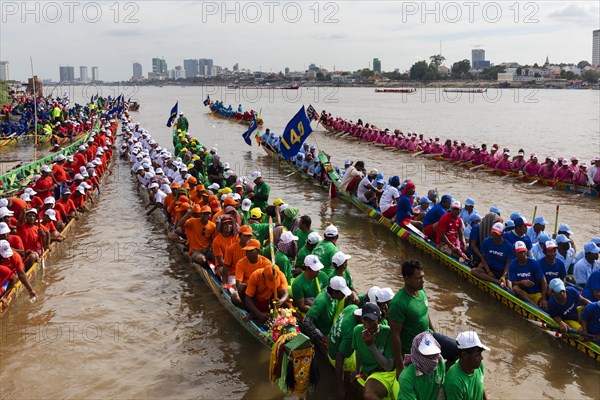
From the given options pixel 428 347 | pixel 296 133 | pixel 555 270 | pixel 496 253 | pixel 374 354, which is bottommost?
pixel 374 354

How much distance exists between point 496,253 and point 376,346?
4.38 m

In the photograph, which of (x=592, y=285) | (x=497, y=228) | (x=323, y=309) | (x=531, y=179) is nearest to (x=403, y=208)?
(x=497, y=228)

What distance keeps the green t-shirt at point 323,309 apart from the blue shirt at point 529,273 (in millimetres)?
3607

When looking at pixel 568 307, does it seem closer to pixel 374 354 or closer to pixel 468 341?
pixel 374 354

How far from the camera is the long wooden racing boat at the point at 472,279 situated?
25.0 ft

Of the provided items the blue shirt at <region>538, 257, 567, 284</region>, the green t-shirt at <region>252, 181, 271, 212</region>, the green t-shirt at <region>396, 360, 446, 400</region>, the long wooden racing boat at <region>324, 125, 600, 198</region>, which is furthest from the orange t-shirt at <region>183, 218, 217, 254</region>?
the long wooden racing boat at <region>324, 125, 600, 198</region>

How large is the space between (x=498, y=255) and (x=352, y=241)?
5.01 m

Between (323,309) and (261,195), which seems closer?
(323,309)

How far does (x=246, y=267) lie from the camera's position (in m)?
7.68

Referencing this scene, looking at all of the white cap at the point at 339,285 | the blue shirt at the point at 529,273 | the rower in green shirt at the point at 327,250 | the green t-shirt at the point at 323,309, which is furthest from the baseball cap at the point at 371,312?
the blue shirt at the point at 529,273

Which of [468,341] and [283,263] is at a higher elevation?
[468,341]

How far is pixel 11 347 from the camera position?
820cm

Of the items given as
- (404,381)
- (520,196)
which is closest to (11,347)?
(404,381)

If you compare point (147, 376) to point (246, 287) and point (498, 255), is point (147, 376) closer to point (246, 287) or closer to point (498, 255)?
point (246, 287)
